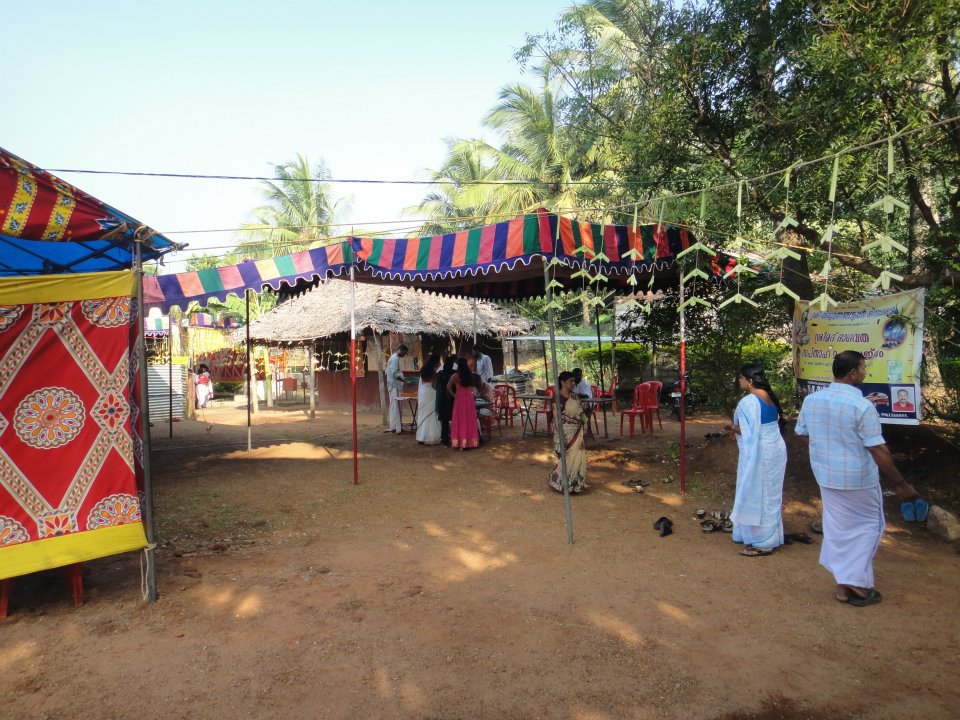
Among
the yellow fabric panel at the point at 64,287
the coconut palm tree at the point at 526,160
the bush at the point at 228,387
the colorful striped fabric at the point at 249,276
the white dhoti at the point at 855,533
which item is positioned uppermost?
the coconut palm tree at the point at 526,160

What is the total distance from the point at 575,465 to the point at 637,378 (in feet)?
33.9

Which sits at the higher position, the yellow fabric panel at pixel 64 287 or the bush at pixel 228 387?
the yellow fabric panel at pixel 64 287

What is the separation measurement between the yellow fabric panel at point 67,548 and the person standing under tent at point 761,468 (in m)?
4.53

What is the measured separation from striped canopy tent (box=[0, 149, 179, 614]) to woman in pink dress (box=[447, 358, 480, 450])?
582 centimetres

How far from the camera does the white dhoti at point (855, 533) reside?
12.8ft

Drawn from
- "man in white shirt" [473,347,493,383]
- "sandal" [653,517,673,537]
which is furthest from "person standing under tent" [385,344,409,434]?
"sandal" [653,517,673,537]

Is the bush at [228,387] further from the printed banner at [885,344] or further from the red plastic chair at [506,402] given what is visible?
the printed banner at [885,344]

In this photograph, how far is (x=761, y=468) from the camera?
4969mm

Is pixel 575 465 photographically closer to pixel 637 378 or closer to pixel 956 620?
pixel 956 620

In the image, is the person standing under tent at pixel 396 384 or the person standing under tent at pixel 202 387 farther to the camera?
the person standing under tent at pixel 202 387

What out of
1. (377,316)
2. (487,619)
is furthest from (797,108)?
(377,316)

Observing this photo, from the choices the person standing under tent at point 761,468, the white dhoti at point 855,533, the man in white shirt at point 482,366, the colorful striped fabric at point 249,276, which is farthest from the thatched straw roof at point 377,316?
the white dhoti at point 855,533

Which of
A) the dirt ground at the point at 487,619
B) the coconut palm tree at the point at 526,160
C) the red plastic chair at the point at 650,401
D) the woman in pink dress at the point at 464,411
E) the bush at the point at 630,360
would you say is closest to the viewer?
the dirt ground at the point at 487,619

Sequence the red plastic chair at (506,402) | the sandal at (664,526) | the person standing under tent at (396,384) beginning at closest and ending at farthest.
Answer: the sandal at (664,526)
the person standing under tent at (396,384)
the red plastic chair at (506,402)
